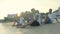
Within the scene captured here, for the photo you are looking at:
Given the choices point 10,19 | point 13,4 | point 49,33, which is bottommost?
point 49,33

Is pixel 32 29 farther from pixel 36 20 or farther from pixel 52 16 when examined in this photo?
pixel 52 16

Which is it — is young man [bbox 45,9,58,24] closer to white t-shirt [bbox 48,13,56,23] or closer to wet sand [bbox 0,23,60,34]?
white t-shirt [bbox 48,13,56,23]

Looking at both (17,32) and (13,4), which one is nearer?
(17,32)

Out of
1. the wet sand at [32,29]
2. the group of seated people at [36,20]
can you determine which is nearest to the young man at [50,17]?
the group of seated people at [36,20]

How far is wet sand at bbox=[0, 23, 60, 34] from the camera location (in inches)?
142

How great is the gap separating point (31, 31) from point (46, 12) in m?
0.52

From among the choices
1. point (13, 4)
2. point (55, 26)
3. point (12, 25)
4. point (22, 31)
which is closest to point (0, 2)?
point (13, 4)

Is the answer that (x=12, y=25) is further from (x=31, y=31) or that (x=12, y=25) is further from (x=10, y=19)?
(x=31, y=31)

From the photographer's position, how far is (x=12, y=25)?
3910 mm

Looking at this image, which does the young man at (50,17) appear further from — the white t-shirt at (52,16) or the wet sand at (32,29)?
the wet sand at (32,29)

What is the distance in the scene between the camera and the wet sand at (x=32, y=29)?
3.60 metres

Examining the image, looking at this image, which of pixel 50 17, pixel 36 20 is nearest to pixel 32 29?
pixel 36 20

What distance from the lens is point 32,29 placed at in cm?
376

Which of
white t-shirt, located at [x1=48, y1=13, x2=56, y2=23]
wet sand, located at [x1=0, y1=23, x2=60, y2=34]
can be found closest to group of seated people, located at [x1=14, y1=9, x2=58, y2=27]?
white t-shirt, located at [x1=48, y1=13, x2=56, y2=23]
